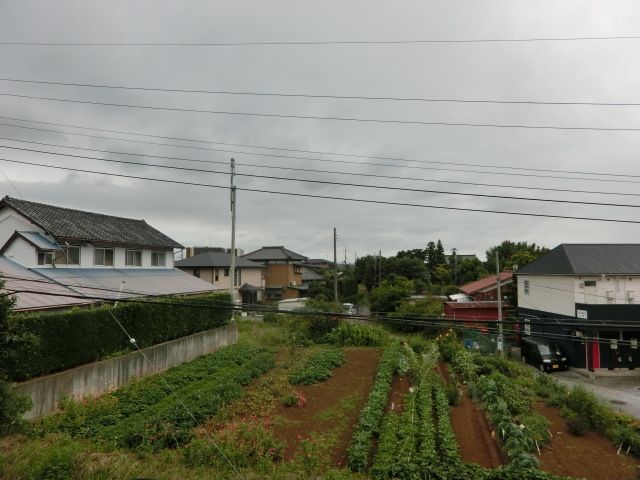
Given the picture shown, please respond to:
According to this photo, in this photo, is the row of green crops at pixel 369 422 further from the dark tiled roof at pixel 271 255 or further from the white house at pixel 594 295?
the dark tiled roof at pixel 271 255

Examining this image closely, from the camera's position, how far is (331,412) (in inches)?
501

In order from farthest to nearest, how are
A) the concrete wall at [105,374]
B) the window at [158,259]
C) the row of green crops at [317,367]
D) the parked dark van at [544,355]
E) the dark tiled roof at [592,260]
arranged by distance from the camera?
the window at [158,259] → the dark tiled roof at [592,260] → the parked dark van at [544,355] → the row of green crops at [317,367] → the concrete wall at [105,374]

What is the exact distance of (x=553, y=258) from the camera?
26.8m

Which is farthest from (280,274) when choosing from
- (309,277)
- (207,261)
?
(207,261)

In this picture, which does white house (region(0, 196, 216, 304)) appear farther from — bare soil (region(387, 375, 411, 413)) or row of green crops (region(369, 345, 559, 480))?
row of green crops (region(369, 345, 559, 480))

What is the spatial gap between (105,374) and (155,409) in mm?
2985

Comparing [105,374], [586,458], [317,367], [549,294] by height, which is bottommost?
[586,458]

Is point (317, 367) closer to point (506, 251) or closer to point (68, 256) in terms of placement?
point (68, 256)

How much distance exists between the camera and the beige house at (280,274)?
4891cm

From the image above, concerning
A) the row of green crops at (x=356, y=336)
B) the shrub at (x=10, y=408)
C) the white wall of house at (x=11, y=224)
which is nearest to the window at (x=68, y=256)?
the white wall of house at (x=11, y=224)

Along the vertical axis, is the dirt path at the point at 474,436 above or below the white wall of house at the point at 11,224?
below

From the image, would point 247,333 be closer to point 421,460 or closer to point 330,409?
point 330,409

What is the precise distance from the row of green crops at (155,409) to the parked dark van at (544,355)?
16.5 metres

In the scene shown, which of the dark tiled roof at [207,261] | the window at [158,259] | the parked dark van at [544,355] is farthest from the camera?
the dark tiled roof at [207,261]
